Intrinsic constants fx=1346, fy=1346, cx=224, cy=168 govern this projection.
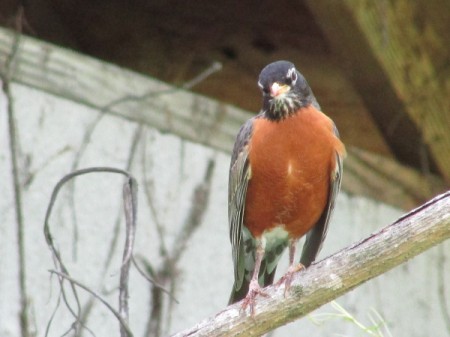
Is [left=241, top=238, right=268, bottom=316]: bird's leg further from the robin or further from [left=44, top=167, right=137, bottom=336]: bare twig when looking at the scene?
[left=44, top=167, right=137, bottom=336]: bare twig

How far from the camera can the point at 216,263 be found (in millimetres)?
4836

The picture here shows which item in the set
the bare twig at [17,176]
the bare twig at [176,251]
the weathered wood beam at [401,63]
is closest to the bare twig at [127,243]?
the bare twig at [17,176]

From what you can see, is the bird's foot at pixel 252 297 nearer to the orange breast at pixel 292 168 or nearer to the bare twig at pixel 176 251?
the orange breast at pixel 292 168

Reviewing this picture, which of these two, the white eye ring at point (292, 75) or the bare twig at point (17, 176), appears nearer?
the bare twig at point (17, 176)

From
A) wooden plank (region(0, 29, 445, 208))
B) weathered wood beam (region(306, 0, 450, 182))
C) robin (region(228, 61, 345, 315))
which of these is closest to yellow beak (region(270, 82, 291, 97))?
robin (region(228, 61, 345, 315))

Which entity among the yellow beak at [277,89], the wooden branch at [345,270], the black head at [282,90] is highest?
the black head at [282,90]

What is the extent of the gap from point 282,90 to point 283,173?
0.28 metres

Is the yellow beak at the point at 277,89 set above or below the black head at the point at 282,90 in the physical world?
below

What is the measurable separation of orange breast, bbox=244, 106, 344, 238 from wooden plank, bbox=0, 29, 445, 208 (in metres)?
0.36

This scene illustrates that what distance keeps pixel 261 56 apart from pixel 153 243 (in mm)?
1122

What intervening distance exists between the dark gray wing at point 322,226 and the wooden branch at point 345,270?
105cm

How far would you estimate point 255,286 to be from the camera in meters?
3.98

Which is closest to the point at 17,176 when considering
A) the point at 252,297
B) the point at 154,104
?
the point at 154,104

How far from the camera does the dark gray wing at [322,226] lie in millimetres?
4465
